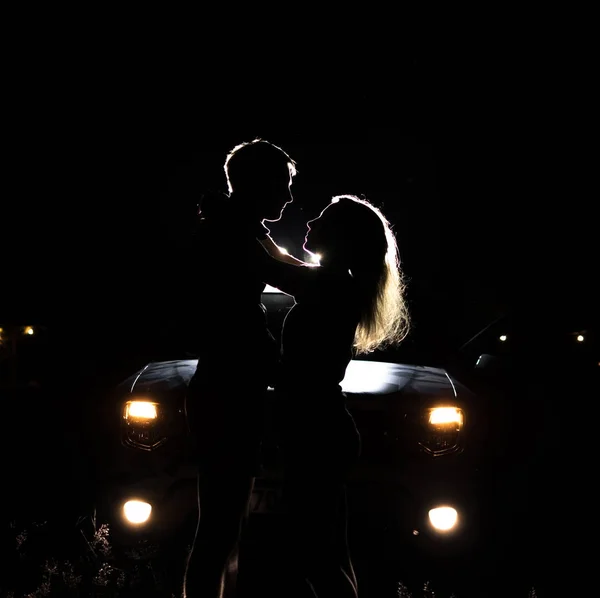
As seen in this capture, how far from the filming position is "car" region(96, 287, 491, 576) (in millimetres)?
2219

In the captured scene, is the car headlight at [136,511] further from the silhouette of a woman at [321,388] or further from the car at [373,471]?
the silhouette of a woman at [321,388]

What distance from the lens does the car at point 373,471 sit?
2219 mm

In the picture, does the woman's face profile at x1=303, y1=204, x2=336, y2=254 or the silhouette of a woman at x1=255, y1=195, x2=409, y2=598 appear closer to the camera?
the silhouette of a woman at x1=255, y1=195, x2=409, y2=598

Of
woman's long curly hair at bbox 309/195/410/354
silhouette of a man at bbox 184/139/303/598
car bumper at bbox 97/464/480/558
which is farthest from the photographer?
car bumper at bbox 97/464/480/558

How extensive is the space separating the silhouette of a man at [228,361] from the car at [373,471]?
0.67 meters

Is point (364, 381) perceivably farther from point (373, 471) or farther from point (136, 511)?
point (136, 511)

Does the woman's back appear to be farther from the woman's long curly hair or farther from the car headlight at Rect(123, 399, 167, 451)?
the car headlight at Rect(123, 399, 167, 451)

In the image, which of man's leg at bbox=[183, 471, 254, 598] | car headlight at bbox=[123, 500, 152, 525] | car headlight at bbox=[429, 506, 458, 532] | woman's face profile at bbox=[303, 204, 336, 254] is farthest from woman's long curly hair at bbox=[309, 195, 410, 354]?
car headlight at bbox=[123, 500, 152, 525]

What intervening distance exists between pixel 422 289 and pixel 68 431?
401 cm

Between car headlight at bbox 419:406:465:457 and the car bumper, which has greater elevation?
car headlight at bbox 419:406:465:457

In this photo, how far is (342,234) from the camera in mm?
1603

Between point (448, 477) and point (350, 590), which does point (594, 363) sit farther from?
point (350, 590)

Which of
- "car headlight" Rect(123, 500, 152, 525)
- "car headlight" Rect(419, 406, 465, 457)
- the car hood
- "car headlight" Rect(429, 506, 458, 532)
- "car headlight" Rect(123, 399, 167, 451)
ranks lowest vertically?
"car headlight" Rect(123, 500, 152, 525)

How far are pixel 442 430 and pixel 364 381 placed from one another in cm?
46
